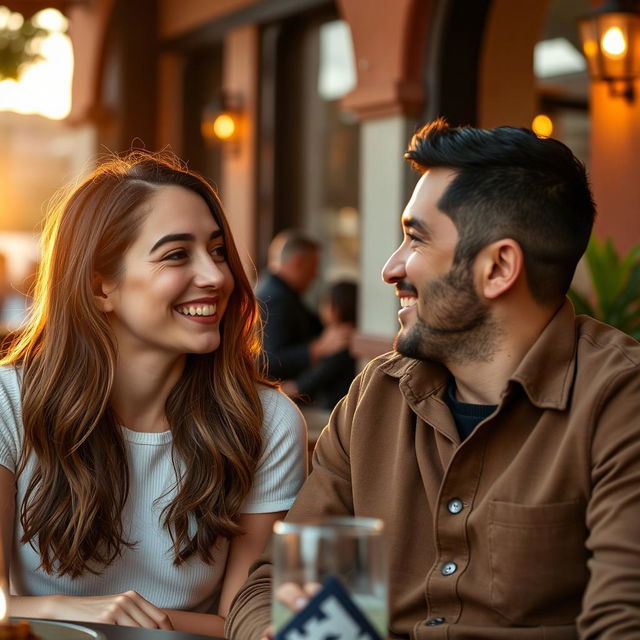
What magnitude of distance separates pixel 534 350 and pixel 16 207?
39.0 feet

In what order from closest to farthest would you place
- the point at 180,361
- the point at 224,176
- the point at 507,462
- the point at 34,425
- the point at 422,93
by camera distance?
the point at 507,462
the point at 34,425
the point at 180,361
the point at 422,93
the point at 224,176

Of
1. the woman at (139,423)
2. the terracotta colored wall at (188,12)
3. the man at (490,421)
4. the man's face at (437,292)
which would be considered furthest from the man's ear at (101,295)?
the terracotta colored wall at (188,12)

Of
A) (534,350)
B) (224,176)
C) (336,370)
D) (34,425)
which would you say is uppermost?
(224,176)

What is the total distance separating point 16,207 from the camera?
12.8 meters

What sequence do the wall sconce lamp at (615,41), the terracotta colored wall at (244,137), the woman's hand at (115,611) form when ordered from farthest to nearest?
1. the terracotta colored wall at (244,137)
2. the wall sconce lamp at (615,41)
3. the woman's hand at (115,611)

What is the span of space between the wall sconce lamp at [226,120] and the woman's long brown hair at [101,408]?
5.73 m

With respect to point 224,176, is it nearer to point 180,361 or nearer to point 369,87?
point 369,87

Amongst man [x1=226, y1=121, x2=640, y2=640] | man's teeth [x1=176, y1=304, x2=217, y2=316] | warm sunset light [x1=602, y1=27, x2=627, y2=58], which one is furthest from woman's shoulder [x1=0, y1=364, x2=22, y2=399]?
warm sunset light [x1=602, y1=27, x2=627, y2=58]

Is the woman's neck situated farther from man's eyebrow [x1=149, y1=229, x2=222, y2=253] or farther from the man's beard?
the man's beard

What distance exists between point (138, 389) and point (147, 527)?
28 centimetres

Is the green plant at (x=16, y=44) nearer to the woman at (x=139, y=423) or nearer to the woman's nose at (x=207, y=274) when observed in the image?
the woman at (x=139, y=423)

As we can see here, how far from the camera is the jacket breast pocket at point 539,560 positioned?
158 cm

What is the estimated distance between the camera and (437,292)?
1.77 metres

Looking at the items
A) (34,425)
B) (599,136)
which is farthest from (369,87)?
(34,425)
